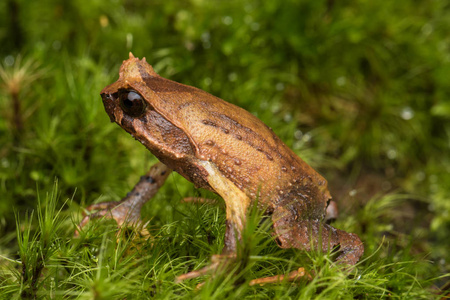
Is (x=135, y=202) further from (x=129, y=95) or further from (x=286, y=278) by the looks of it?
(x=286, y=278)

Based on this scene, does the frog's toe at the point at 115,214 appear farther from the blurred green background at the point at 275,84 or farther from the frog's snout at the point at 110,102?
the blurred green background at the point at 275,84

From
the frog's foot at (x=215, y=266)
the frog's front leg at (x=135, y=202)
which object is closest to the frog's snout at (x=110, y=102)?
the frog's front leg at (x=135, y=202)

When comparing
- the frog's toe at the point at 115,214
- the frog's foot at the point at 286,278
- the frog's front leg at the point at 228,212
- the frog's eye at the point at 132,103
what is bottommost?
the frog's foot at the point at 286,278

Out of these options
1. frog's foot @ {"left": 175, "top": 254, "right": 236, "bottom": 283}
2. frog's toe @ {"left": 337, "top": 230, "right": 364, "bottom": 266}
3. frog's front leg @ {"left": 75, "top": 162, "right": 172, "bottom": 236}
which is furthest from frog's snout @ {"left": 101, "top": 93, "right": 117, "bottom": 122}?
frog's toe @ {"left": 337, "top": 230, "right": 364, "bottom": 266}

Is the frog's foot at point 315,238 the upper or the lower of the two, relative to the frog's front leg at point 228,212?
lower

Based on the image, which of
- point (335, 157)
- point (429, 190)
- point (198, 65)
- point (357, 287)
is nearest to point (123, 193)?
point (198, 65)

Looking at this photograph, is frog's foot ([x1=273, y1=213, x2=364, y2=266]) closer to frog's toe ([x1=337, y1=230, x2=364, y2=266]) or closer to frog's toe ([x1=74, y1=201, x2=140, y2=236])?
frog's toe ([x1=337, y1=230, x2=364, y2=266])

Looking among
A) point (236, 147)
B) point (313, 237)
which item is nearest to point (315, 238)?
point (313, 237)
